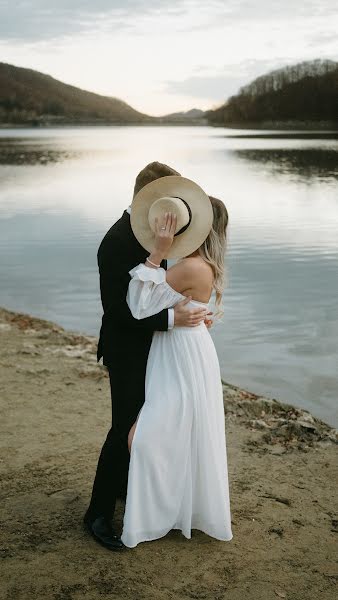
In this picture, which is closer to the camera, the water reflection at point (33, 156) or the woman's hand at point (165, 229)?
the woman's hand at point (165, 229)

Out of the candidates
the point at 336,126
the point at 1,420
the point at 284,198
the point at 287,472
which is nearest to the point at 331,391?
the point at 287,472

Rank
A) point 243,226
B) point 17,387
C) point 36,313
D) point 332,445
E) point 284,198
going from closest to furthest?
point 332,445 → point 17,387 → point 36,313 → point 243,226 → point 284,198

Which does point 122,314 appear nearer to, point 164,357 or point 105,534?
point 164,357

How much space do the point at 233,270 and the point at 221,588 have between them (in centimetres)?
1137

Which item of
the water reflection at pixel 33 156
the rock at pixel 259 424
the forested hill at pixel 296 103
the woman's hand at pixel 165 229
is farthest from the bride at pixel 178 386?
the forested hill at pixel 296 103

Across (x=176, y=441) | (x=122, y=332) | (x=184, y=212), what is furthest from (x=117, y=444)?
(x=184, y=212)

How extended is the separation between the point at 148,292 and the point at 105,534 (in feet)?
4.54

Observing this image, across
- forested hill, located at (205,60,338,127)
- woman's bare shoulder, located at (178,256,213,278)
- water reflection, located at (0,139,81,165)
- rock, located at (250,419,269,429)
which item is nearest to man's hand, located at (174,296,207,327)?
woman's bare shoulder, located at (178,256,213,278)

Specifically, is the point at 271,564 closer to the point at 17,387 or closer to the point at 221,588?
the point at 221,588

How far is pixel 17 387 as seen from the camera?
7055 mm

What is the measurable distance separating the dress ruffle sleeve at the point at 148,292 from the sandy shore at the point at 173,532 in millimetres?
1313

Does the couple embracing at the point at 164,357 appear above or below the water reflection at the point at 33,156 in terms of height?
above

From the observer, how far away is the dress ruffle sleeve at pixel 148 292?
3.52 metres

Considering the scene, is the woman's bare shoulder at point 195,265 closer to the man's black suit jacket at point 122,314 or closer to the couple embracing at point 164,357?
the couple embracing at point 164,357
